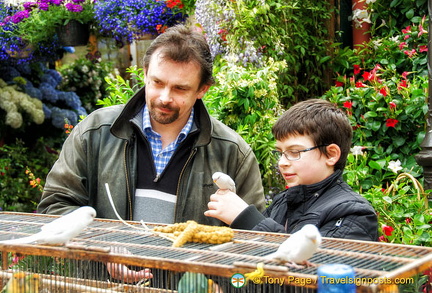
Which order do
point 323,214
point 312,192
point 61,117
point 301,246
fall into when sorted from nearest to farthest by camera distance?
point 301,246 < point 323,214 < point 312,192 < point 61,117

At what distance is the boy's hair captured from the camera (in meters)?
2.28

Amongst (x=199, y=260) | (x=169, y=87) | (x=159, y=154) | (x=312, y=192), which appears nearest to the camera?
(x=199, y=260)

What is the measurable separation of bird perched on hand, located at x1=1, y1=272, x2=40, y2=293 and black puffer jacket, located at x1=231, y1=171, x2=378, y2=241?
2.27 ft

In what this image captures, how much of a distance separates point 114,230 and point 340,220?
2.40 ft

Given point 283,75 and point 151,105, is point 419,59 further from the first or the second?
point 151,105

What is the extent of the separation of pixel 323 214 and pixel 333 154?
307mm

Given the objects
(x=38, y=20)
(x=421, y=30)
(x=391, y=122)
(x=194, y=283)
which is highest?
(x=38, y=20)

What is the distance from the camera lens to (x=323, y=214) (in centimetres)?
208

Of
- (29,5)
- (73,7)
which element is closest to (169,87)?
(73,7)

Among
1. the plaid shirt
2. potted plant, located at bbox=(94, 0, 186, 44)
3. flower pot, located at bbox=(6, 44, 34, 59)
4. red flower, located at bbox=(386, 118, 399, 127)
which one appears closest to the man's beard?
the plaid shirt

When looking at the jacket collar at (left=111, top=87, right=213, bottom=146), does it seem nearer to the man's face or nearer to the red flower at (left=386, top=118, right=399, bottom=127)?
the man's face

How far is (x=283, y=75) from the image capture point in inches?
203

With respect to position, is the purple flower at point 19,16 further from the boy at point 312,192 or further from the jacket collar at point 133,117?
the boy at point 312,192

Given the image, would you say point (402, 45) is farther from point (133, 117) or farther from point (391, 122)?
point (133, 117)
